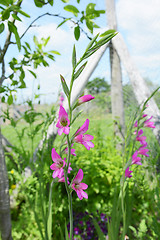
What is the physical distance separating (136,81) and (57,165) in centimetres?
175

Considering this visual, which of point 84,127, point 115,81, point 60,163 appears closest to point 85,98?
point 84,127

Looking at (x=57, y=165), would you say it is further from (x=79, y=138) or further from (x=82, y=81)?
(x=82, y=81)

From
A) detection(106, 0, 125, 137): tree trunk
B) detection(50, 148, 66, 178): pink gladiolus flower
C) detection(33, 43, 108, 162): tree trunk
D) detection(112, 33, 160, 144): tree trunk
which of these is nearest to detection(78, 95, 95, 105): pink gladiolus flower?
detection(50, 148, 66, 178): pink gladiolus flower

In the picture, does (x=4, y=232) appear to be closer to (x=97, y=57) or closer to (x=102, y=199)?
(x=102, y=199)

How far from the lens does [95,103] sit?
109 inches

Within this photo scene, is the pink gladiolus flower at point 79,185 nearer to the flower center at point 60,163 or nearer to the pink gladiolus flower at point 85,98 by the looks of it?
the flower center at point 60,163

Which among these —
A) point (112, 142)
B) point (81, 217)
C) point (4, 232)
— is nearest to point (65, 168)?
point (4, 232)

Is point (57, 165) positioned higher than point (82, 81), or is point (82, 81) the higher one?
point (82, 81)

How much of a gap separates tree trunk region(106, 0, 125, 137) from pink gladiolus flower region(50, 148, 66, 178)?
5.90 feet

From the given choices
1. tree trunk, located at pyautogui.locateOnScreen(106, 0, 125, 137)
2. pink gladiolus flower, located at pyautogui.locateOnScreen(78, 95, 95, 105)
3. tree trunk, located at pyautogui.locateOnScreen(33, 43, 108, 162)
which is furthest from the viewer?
tree trunk, located at pyautogui.locateOnScreen(106, 0, 125, 137)

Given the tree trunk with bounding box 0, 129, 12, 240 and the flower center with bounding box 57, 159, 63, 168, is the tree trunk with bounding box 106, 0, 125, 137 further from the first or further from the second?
the flower center with bounding box 57, 159, 63, 168

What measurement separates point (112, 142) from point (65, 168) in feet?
6.64

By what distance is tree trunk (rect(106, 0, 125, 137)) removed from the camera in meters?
2.45

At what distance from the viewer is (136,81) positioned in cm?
220
